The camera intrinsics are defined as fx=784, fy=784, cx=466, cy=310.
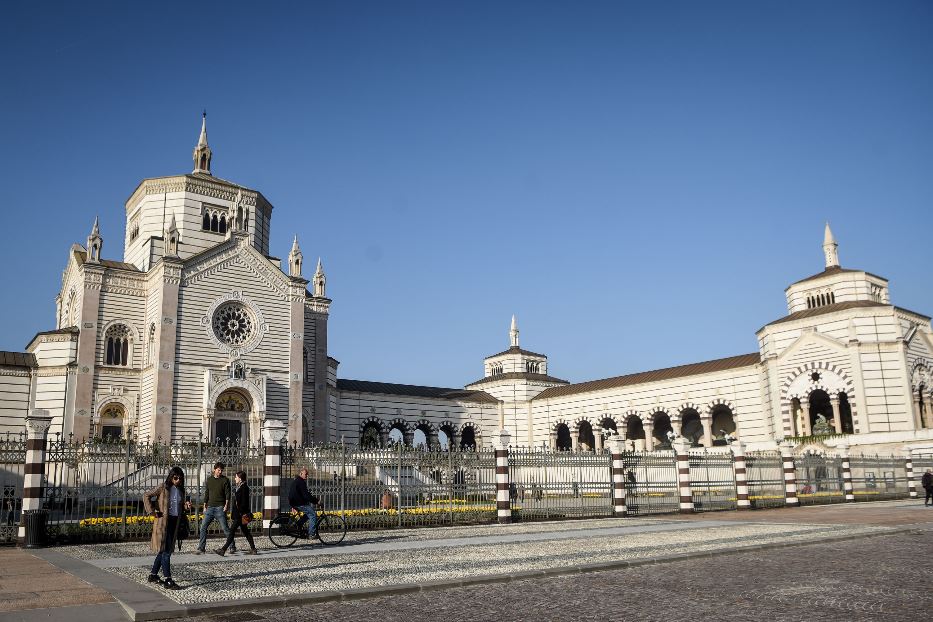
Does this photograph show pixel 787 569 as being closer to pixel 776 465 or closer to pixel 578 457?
pixel 578 457

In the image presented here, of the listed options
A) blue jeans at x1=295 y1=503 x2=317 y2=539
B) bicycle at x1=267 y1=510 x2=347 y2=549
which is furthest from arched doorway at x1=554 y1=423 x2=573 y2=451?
blue jeans at x1=295 y1=503 x2=317 y2=539

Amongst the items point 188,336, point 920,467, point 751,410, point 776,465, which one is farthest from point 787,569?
point 751,410

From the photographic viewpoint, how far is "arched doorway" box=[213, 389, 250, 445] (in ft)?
128

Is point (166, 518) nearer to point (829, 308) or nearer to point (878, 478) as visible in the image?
point (878, 478)

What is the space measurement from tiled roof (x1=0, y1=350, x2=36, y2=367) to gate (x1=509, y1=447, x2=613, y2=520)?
86.4 feet

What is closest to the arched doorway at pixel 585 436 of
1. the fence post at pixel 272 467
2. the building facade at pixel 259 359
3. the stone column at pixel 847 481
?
the building facade at pixel 259 359

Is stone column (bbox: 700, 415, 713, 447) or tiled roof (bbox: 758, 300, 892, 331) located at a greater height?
tiled roof (bbox: 758, 300, 892, 331)

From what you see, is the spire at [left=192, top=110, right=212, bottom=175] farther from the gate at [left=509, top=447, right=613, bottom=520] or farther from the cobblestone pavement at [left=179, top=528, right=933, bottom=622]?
the cobblestone pavement at [left=179, top=528, right=933, bottom=622]

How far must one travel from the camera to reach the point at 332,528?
19.8m

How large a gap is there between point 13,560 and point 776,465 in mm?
27254

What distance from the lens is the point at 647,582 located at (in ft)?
34.1

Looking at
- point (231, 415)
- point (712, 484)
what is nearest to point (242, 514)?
point (712, 484)

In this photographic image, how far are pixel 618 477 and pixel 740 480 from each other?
5.74 m

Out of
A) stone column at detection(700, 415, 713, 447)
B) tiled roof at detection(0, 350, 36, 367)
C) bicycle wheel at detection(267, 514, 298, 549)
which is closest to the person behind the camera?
bicycle wheel at detection(267, 514, 298, 549)
